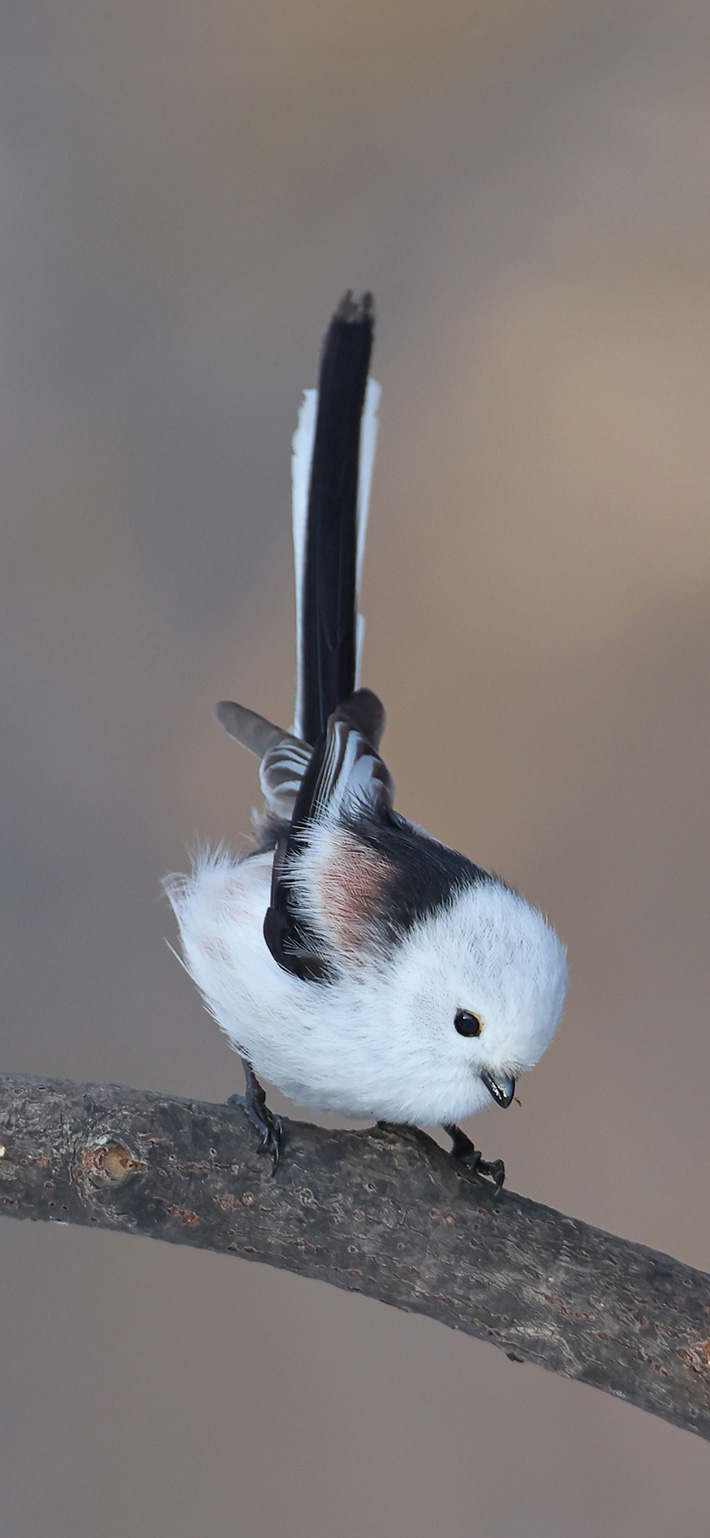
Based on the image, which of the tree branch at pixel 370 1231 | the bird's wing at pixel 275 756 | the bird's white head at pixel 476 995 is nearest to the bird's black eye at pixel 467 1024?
the bird's white head at pixel 476 995

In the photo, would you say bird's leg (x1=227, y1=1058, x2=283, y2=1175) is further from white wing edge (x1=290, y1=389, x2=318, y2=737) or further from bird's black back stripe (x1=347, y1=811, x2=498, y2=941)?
white wing edge (x1=290, y1=389, x2=318, y2=737)

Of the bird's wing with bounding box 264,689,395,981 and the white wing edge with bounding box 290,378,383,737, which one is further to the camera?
the white wing edge with bounding box 290,378,383,737

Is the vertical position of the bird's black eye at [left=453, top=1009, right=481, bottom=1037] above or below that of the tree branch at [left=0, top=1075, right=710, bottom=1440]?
above

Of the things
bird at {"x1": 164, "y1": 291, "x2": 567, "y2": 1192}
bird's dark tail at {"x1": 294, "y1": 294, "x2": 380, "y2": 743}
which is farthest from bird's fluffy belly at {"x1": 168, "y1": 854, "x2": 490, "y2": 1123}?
bird's dark tail at {"x1": 294, "y1": 294, "x2": 380, "y2": 743}

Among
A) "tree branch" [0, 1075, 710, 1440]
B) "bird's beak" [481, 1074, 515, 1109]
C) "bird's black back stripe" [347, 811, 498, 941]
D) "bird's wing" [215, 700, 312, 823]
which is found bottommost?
"tree branch" [0, 1075, 710, 1440]

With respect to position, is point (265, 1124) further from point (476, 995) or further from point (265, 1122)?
point (476, 995)

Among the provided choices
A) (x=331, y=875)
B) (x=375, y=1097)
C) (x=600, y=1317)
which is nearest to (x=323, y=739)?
(x=331, y=875)

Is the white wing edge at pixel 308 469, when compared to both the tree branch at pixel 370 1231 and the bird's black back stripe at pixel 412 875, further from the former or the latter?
the tree branch at pixel 370 1231

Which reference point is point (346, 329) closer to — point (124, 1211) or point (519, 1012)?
point (519, 1012)

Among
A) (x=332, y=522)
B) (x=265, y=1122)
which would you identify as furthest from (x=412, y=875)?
(x=332, y=522)
